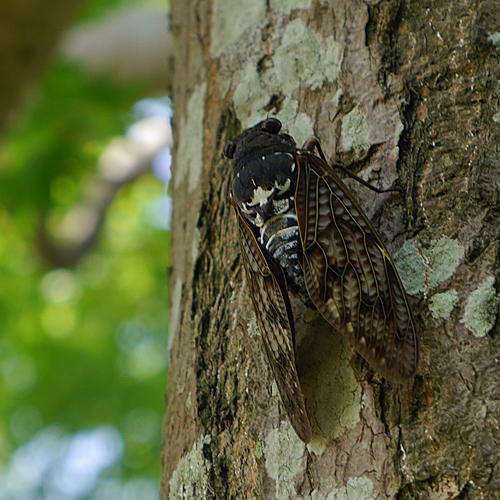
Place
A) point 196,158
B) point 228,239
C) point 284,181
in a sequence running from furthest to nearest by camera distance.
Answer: point 196,158
point 228,239
point 284,181

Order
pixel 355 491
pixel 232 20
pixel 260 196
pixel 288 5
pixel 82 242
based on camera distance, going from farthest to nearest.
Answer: pixel 82 242 < pixel 232 20 < pixel 288 5 < pixel 260 196 < pixel 355 491

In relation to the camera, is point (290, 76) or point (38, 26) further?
point (38, 26)

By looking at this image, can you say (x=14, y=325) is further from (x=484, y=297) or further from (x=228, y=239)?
(x=484, y=297)

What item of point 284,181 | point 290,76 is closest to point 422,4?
point 290,76

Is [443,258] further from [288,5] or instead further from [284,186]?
[288,5]

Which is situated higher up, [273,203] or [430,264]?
[273,203]

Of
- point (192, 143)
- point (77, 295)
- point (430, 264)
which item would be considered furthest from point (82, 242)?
point (430, 264)

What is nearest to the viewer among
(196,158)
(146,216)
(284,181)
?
(284,181)
